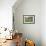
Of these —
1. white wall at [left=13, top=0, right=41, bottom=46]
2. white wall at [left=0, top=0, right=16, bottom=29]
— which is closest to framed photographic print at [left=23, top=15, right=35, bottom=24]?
white wall at [left=13, top=0, right=41, bottom=46]

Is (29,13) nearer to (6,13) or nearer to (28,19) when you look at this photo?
(28,19)

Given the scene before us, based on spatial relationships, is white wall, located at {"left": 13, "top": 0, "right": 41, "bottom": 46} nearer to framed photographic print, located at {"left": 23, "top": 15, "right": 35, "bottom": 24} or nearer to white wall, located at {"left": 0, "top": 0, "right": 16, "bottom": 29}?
framed photographic print, located at {"left": 23, "top": 15, "right": 35, "bottom": 24}

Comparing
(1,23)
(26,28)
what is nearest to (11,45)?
(1,23)

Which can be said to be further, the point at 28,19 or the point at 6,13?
the point at 28,19

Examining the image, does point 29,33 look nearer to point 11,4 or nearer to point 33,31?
point 33,31

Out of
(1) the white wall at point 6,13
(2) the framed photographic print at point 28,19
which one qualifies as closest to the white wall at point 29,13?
(2) the framed photographic print at point 28,19

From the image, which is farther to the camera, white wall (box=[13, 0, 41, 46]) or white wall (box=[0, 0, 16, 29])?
white wall (box=[13, 0, 41, 46])

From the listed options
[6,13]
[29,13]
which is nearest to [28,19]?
[29,13]

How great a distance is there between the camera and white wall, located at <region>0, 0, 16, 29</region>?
4133mm

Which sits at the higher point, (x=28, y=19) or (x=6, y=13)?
(x=6, y=13)

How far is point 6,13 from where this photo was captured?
13.7 feet

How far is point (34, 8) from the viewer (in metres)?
5.69

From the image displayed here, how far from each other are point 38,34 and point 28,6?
4.99 feet

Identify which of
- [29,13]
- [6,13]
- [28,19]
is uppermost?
[29,13]
